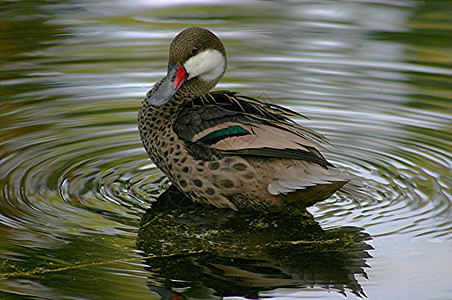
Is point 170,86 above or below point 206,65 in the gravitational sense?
below

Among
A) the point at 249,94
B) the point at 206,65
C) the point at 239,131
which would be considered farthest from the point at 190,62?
the point at 249,94

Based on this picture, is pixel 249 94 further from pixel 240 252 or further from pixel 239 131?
pixel 240 252

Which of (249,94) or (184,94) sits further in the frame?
(249,94)

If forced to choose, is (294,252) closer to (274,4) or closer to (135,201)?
(135,201)

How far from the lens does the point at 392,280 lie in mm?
4262

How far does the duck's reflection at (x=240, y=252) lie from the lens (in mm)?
4250

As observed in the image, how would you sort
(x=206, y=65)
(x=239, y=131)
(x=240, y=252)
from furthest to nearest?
(x=206, y=65) → (x=239, y=131) → (x=240, y=252)

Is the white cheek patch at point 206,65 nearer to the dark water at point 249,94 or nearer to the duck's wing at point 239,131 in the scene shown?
the duck's wing at point 239,131

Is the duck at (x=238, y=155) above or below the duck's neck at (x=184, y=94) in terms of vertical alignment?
below

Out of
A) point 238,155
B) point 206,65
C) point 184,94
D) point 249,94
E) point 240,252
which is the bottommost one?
point 240,252

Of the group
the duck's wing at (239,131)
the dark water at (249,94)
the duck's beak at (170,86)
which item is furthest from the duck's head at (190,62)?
the dark water at (249,94)

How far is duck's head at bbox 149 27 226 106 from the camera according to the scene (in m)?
5.62

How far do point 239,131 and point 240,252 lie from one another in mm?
875

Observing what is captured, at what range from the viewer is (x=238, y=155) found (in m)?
5.23
